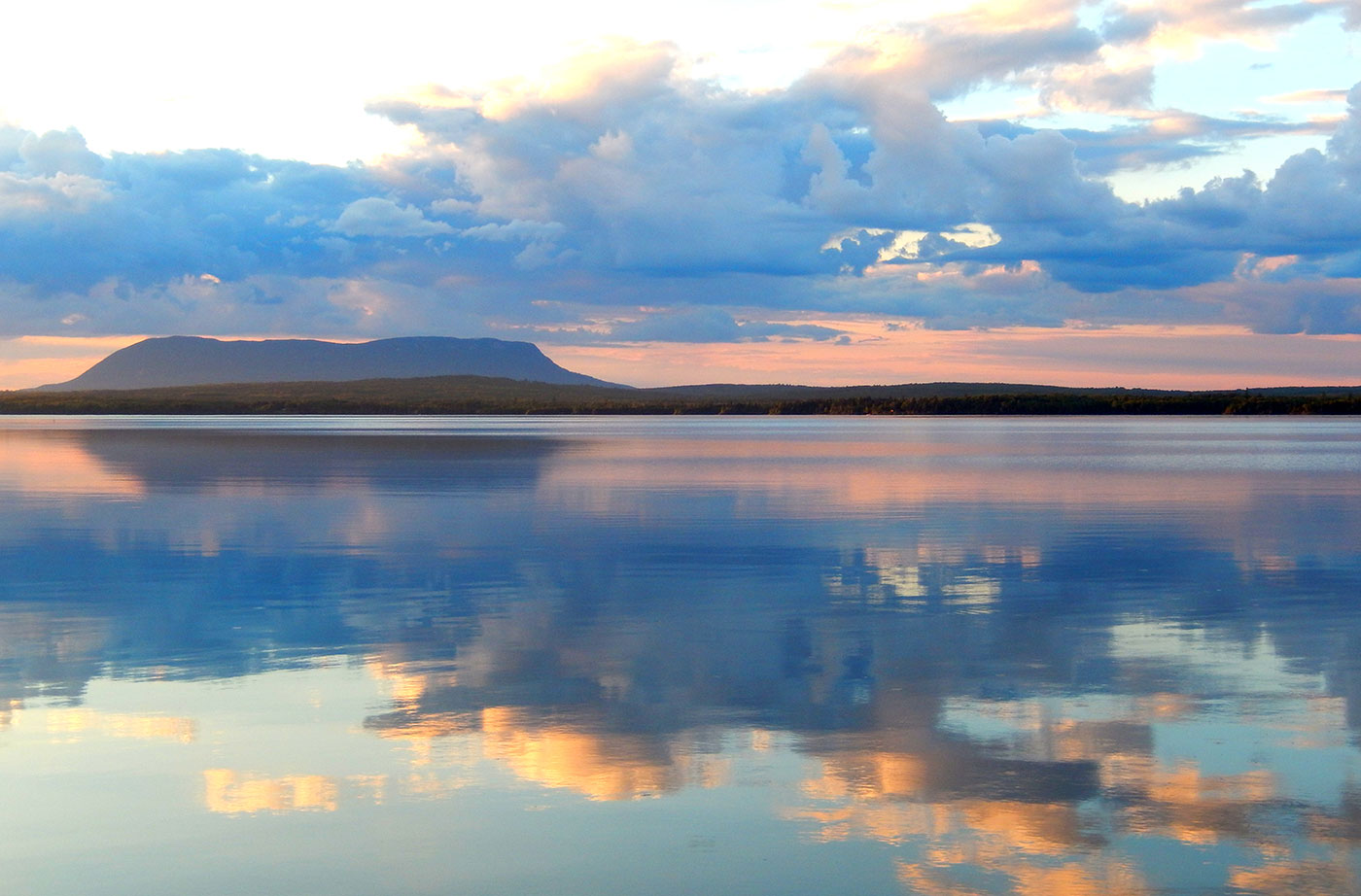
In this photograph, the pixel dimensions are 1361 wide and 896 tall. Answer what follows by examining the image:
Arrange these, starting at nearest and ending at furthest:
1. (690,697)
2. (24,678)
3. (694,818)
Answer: (694,818) → (690,697) → (24,678)

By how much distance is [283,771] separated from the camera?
8.48 meters

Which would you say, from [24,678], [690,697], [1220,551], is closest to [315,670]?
[24,678]

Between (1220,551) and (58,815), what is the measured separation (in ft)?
54.0

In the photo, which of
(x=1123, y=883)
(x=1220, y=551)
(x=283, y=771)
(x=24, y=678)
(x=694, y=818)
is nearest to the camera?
(x=1123, y=883)

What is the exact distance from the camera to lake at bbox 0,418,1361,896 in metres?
6.97

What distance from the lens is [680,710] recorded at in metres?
9.97

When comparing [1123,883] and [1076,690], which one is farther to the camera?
[1076,690]

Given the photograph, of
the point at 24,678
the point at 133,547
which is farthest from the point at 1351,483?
the point at 24,678

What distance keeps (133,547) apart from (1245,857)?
57.7ft

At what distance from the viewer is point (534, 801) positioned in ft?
25.5

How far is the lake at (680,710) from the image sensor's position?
6969 mm

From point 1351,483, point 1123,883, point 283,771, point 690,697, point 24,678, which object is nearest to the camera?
point 1123,883

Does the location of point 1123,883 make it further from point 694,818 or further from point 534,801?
point 534,801

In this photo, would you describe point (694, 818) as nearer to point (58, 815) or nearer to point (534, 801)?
point (534, 801)
